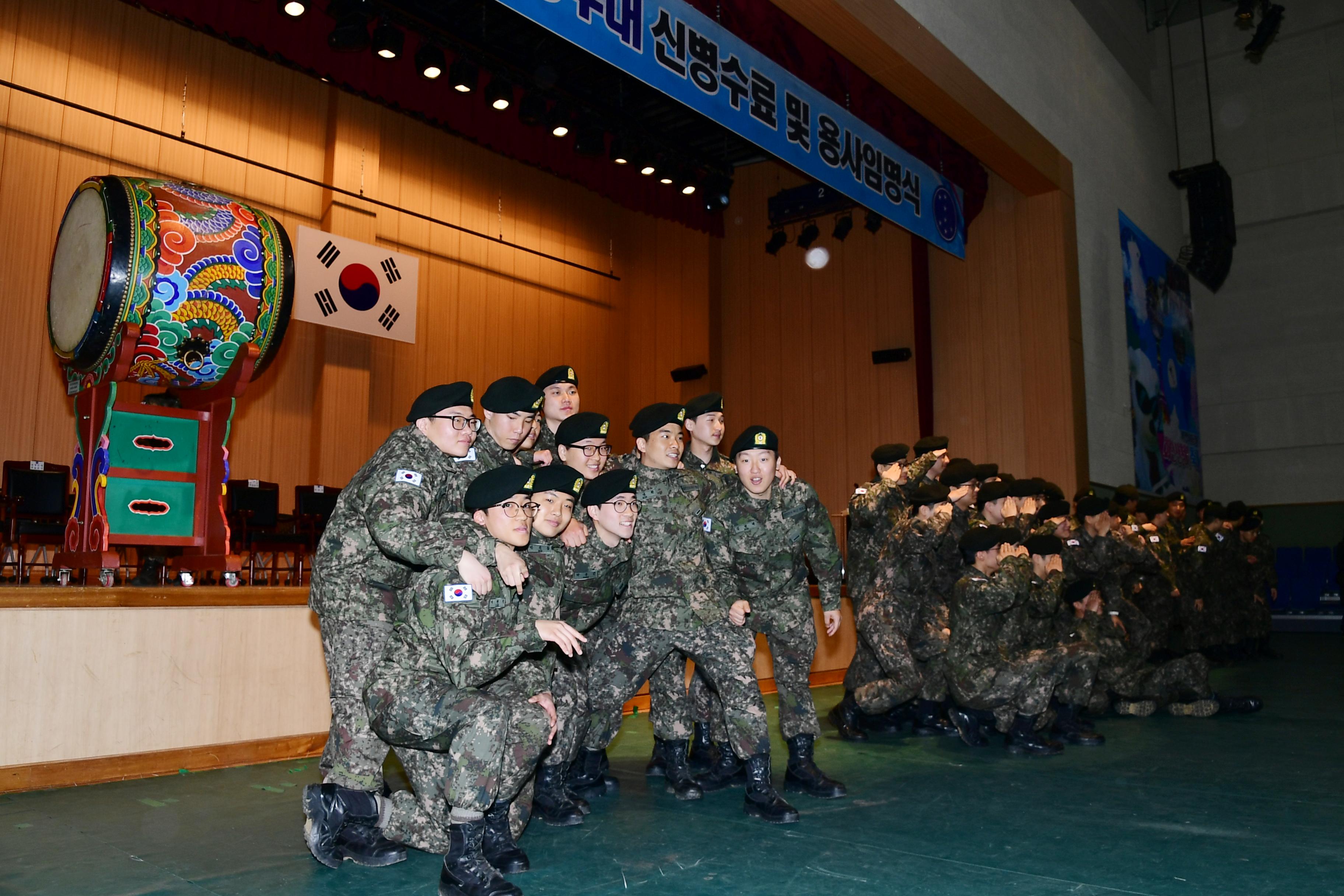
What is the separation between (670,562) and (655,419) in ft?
1.91

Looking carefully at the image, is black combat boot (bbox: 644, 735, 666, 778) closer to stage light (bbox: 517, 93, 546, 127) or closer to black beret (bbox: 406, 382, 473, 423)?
black beret (bbox: 406, 382, 473, 423)

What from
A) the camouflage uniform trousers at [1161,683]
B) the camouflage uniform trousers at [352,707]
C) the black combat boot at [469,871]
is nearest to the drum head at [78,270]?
the camouflage uniform trousers at [352,707]

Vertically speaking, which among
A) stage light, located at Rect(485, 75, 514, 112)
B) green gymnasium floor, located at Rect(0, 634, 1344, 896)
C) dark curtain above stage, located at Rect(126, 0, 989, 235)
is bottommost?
green gymnasium floor, located at Rect(0, 634, 1344, 896)

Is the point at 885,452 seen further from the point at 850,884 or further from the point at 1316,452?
the point at 1316,452

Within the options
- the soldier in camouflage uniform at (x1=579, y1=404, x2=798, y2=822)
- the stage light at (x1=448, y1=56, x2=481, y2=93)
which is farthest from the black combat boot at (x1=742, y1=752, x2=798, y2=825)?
the stage light at (x1=448, y1=56, x2=481, y2=93)

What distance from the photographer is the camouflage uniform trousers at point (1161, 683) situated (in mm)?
5824

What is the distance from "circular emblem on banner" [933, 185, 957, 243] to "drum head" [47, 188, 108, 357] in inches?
278

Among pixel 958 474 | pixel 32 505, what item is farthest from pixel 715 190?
pixel 32 505

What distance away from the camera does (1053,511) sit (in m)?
6.12

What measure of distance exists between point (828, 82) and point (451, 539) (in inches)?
262

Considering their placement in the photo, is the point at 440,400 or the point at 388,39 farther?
the point at 388,39

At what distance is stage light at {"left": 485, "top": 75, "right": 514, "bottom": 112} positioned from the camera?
8.86 m

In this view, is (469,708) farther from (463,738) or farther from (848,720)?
(848,720)

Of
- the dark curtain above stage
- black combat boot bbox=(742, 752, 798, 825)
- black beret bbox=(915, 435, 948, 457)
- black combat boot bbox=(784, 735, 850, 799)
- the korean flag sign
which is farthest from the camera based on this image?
→ the korean flag sign
